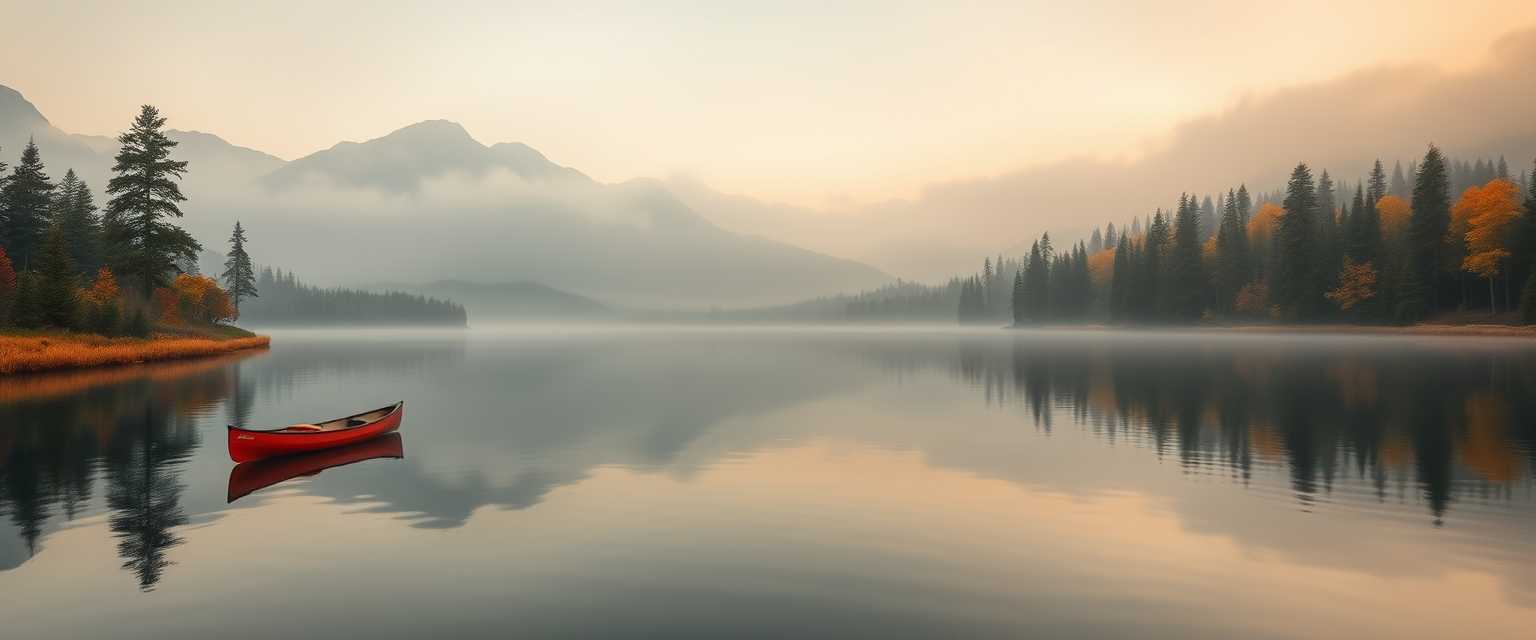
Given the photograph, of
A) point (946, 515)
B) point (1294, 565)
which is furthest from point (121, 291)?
point (1294, 565)

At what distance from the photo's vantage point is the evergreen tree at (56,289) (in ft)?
210

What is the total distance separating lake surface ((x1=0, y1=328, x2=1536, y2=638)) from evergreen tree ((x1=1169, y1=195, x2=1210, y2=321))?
5026 inches

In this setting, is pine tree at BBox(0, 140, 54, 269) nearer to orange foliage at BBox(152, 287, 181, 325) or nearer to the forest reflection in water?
orange foliage at BBox(152, 287, 181, 325)

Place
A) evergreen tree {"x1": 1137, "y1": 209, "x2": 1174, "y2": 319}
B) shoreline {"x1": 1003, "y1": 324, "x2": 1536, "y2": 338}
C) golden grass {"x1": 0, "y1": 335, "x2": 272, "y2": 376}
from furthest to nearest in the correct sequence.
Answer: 1. evergreen tree {"x1": 1137, "y1": 209, "x2": 1174, "y2": 319}
2. shoreline {"x1": 1003, "y1": 324, "x2": 1536, "y2": 338}
3. golden grass {"x1": 0, "y1": 335, "x2": 272, "y2": 376}

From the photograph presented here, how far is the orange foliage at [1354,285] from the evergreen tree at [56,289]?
179797 millimetres

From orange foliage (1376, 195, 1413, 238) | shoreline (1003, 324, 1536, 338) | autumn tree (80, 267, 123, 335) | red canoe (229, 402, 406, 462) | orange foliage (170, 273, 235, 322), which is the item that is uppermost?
orange foliage (1376, 195, 1413, 238)

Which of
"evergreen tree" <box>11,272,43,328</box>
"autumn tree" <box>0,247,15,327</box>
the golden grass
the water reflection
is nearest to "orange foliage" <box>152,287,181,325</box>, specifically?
the golden grass

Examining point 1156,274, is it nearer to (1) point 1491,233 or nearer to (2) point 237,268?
(1) point 1491,233

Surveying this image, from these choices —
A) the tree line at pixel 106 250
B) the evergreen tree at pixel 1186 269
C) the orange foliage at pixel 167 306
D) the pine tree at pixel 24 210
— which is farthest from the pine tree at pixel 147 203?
the evergreen tree at pixel 1186 269

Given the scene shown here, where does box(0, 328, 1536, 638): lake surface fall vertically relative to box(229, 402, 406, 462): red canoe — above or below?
below

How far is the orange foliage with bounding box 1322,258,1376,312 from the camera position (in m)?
129

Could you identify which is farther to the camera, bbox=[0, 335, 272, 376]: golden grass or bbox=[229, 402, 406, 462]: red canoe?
bbox=[0, 335, 272, 376]: golden grass

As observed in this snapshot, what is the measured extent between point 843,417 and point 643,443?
12.4 m

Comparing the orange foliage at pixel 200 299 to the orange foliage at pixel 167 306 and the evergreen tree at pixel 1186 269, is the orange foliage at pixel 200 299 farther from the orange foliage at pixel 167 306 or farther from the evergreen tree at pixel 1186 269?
the evergreen tree at pixel 1186 269
